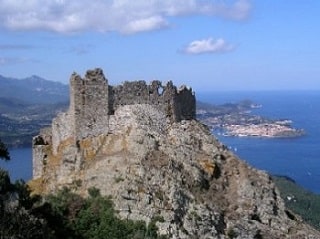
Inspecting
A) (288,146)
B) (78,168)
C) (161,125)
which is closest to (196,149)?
(161,125)

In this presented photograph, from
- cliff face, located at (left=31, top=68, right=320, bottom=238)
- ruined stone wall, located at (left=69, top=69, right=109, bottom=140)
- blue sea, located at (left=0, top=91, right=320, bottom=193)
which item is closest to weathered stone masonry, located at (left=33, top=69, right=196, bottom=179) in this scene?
ruined stone wall, located at (left=69, top=69, right=109, bottom=140)

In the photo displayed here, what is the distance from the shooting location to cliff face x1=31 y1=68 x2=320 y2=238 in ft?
44.3

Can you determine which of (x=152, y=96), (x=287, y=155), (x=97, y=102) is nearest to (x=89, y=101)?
(x=97, y=102)

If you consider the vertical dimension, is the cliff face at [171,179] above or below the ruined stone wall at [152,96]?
below

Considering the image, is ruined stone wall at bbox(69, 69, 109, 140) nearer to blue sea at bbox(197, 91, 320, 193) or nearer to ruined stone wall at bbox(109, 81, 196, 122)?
ruined stone wall at bbox(109, 81, 196, 122)

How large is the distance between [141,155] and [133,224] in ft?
7.67

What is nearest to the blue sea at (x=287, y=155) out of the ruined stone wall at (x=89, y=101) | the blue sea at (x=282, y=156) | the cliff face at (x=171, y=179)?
the blue sea at (x=282, y=156)

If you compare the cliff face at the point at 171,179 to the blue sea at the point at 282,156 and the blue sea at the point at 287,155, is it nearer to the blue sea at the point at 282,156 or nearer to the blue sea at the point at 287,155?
the blue sea at the point at 282,156

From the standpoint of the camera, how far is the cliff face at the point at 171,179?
13516mm

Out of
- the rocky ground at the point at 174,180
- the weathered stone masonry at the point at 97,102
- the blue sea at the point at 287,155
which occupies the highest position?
the weathered stone masonry at the point at 97,102

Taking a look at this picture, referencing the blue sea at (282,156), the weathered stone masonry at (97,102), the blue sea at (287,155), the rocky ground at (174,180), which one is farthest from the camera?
the blue sea at (287,155)

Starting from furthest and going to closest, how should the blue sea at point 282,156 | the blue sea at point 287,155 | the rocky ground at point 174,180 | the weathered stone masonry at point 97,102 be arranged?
the blue sea at point 287,155, the blue sea at point 282,156, the weathered stone masonry at point 97,102, the rocky ground at point 174,180

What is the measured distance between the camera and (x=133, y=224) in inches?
506

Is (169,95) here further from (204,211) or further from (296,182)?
(296,182)
